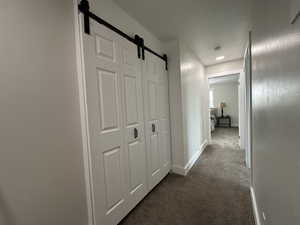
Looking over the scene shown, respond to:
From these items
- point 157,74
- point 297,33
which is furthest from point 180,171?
point 297,33

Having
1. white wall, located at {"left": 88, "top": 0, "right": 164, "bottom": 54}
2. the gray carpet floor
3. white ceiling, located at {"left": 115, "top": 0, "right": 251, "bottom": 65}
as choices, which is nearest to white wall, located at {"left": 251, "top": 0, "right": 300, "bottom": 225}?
the gray carpet floor

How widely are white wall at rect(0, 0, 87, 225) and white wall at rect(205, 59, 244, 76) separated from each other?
12.7 ft

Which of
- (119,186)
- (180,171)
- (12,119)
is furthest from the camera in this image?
(180,171)

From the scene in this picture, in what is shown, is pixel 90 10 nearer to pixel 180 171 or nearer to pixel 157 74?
pixel 157 74

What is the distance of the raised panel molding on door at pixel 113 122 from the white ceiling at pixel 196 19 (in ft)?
1.56

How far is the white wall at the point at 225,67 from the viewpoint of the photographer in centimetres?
353

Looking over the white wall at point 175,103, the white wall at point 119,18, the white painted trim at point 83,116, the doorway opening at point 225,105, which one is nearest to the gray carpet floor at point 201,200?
the white wall at point 175,103

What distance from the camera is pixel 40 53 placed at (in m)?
0.94

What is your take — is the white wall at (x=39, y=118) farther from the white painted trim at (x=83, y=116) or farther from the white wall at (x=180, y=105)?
the white wall at (x=180, y=105)

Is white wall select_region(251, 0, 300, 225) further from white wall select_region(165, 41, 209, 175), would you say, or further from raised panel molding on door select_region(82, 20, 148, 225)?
white wall select_region(165, 41, 209, 175)

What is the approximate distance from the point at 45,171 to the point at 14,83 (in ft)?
2.04

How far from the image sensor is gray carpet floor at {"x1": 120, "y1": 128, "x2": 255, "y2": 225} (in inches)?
58.3

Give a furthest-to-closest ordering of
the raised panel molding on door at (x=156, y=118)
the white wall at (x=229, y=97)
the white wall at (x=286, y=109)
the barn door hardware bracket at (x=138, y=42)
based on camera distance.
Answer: the white wall at (x=229, y=97)
the raised panel molding on door at (x=156, y=118)
the barn door hardware bracket at (x=138, y=42)
the white wall at (x=286, y=109)

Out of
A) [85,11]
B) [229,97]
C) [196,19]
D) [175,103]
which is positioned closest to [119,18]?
[85,11]
